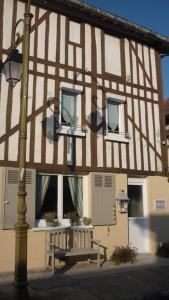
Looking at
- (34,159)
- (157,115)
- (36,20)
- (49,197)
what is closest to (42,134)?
(34,159)

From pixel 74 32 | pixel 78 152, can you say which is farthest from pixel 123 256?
pixel 74 32

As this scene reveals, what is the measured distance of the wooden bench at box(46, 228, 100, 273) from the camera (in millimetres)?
7866

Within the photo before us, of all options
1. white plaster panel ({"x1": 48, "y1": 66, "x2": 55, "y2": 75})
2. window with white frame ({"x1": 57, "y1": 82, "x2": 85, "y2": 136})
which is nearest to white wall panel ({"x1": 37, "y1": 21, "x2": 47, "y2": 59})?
white plaster panel ({"x1": 48, "y1": 66, "x2": 55, "y2": 75})

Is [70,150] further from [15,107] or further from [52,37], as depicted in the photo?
[52,37]

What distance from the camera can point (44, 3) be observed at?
31.1 ft

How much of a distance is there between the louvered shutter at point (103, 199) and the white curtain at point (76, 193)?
0.35m

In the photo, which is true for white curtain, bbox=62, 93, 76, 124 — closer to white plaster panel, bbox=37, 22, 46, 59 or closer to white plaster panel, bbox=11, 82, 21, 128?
white plaster panel, bbox=37, 22, 46, 59

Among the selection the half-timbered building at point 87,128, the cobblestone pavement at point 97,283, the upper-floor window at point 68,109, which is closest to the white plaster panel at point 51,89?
the half-timbered building at point 87,128

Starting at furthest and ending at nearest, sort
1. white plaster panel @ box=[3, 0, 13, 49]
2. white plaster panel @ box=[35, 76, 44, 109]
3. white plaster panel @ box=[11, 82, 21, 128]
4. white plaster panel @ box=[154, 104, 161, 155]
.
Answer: white plaster panel @ box=[154, 104, 161, 155], white plaster panel @ box=[35, 76, 44, 109], white plaster panel @ box=[3, 0, 13, 49], white plaster panel @ box=[11, 82, 21, 128]

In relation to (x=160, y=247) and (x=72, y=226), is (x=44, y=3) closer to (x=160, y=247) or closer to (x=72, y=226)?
(x=72, y=226)

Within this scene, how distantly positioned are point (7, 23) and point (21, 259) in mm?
6133

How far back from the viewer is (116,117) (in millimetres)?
10383

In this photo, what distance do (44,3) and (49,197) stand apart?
518 cm

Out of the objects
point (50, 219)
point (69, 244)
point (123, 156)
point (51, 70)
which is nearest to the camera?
point (50, 219)
